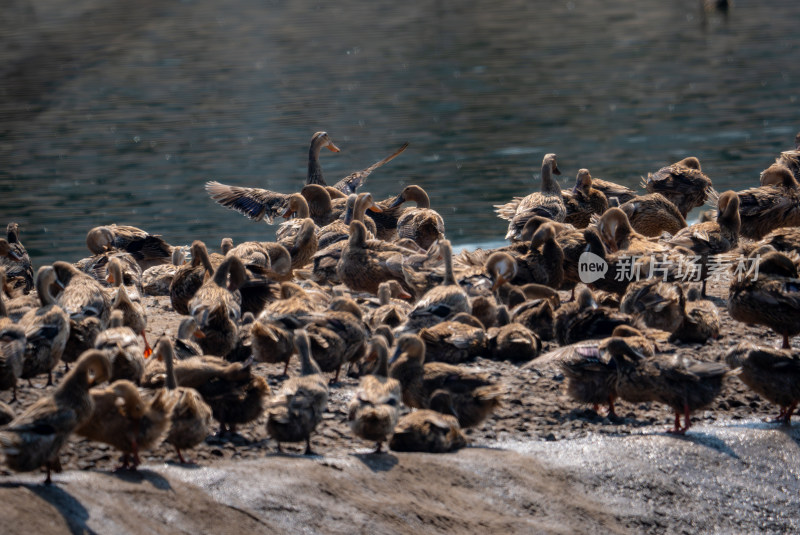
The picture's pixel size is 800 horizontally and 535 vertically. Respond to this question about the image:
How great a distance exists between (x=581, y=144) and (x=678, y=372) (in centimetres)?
1763

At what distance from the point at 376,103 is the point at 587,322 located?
22.9 metres

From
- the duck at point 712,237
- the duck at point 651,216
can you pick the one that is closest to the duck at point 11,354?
the duck at point 712,237

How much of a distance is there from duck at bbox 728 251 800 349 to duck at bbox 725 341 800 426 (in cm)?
120

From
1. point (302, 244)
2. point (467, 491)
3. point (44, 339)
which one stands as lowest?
point (302, 244)

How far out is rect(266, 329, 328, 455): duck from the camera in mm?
6945

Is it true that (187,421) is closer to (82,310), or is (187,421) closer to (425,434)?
(425,434)

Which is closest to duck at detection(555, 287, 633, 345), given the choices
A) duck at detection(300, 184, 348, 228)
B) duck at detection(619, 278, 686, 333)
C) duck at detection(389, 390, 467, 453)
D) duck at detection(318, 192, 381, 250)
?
duck at detection(619, 278, 686, 333)

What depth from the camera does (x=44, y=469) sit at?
6.66 metres

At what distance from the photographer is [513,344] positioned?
9055 mm

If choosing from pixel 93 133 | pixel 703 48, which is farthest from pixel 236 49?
pixel 703 48

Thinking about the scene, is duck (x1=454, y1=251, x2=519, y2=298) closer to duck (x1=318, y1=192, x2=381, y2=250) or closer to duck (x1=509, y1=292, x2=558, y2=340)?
duck (x1=509, y1=292, x2=558, y2=340)

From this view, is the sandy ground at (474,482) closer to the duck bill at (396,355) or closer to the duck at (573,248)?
the duck bill at (396,355)

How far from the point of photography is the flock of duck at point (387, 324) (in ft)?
22.7

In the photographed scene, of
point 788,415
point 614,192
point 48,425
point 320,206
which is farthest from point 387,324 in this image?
point 614,192
